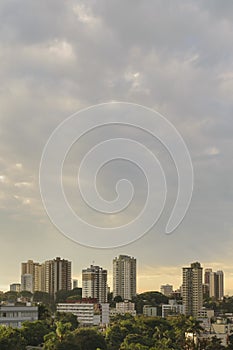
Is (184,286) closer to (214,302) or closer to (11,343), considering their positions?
(214,302)

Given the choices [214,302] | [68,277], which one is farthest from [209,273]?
[68,277]

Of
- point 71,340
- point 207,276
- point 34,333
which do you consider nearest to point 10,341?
point 71,340

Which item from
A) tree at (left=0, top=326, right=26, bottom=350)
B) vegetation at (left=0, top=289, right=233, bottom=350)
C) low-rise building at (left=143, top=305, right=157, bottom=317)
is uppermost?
tree at (left=0, top=326, right=26, bottom=350)

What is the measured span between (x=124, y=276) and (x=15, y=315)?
28015 millimetres

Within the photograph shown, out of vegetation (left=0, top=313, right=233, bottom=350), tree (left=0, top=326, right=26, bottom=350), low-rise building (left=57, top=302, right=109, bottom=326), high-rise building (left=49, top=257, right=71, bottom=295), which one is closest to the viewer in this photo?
tree (left=0, top=326, right=26, bottom=350)

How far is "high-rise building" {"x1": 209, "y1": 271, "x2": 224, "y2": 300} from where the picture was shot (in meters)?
54.8

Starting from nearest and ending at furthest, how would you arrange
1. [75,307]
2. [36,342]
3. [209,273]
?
[36,342] → [75,307] → [209,273]

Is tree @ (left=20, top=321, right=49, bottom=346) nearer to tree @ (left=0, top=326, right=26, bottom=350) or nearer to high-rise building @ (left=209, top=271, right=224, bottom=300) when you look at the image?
tree @ (left=0, top=326, right=26, bottom=350)

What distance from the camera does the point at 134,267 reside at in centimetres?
4834

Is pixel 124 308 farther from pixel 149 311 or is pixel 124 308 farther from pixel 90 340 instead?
pixel 90 340

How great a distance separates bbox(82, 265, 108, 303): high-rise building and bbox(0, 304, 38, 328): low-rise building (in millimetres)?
22244

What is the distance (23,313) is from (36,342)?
439cm

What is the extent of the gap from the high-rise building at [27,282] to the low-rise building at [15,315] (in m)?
27.0

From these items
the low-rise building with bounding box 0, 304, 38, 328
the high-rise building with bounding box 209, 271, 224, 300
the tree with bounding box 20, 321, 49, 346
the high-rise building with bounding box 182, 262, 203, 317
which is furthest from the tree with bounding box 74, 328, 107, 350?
the high-rise building with bounding box 209, 271, 224, 300
